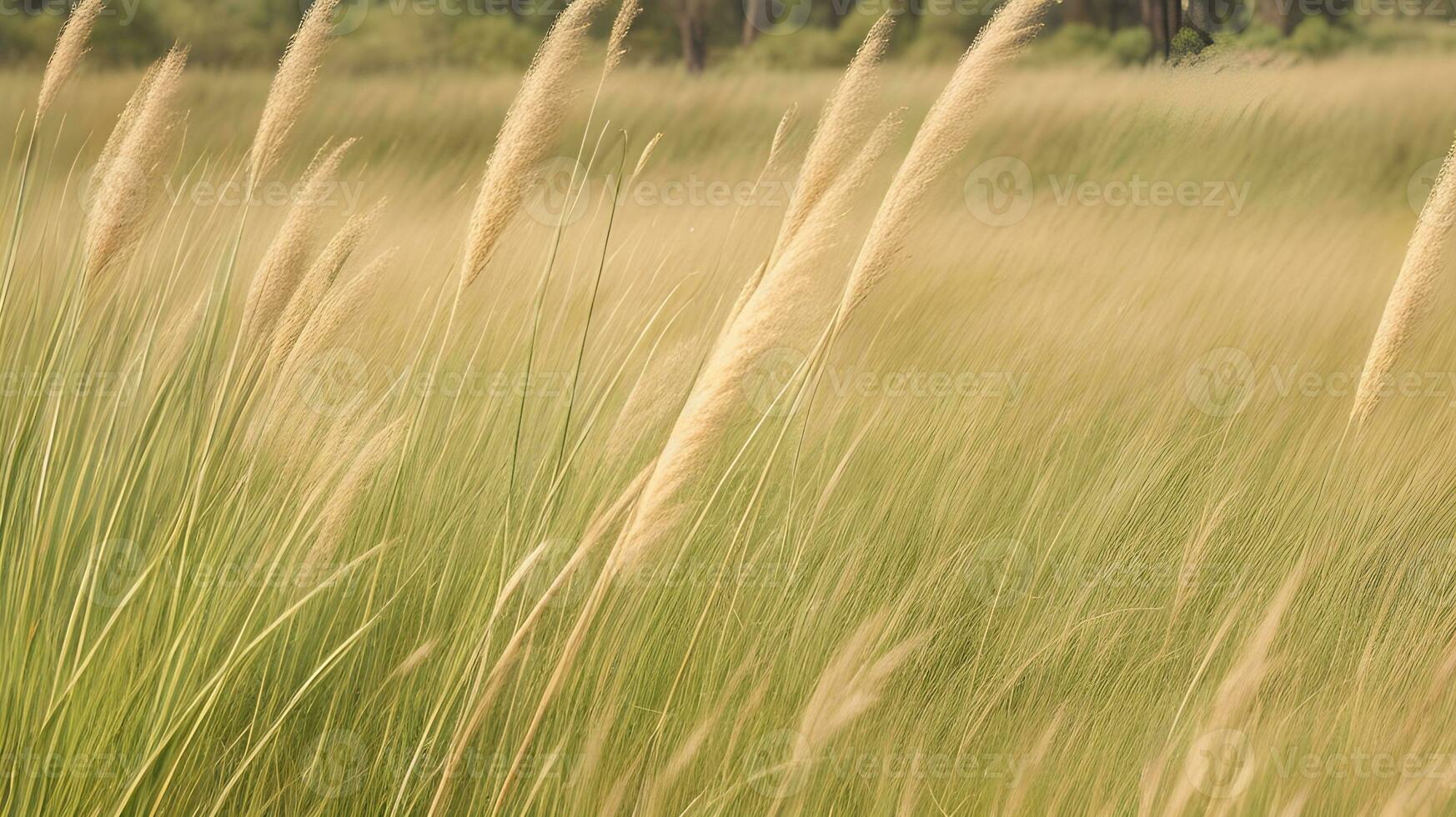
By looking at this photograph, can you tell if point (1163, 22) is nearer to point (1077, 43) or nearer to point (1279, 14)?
point (1077, 43)

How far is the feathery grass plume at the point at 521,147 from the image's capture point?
142 cm

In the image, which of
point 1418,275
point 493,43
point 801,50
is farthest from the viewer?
point 493,43

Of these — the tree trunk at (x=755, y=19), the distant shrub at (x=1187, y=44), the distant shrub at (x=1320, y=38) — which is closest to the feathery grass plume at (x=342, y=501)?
the distant shrub at (x=1187, y=44)

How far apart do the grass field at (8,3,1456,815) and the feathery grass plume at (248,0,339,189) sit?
0.09 meters

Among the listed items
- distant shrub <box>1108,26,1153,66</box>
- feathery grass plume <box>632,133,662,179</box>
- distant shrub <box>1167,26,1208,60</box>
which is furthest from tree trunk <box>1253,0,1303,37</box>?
feathery grass plume <box>632,133,662,179</box>

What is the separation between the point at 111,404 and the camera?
1776 mm

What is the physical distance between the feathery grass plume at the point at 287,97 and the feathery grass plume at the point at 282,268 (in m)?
0.10

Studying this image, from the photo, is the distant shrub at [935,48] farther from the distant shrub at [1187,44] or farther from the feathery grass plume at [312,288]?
the feathery grass plume at [312,288]

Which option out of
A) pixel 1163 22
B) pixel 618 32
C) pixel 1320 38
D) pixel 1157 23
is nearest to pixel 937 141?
pixel 618 32

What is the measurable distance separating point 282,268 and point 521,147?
36cm

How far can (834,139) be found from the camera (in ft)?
4.68

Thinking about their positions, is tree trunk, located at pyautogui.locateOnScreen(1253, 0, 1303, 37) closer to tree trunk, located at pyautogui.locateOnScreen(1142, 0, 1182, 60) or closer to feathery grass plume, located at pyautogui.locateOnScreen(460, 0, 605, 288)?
tree trunk, located at pyautogui.locateOnScreen(1142, 0, 1182, 60)

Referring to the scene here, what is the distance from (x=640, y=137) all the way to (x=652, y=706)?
6.84 meters

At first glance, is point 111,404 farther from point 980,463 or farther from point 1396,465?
point 1396,465
